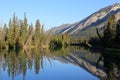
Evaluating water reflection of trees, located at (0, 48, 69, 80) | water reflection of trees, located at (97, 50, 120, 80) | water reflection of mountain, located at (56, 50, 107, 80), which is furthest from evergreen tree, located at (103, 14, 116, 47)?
water reflection of trees, located at (97, 50, 120, 80)

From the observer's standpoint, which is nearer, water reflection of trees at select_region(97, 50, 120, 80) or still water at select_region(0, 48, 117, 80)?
water reflection of trees at select_region(97, 50, 120, 80)

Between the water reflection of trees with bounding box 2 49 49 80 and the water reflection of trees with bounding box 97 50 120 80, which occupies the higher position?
the water reflection of trees with bounding box 2 49 49 80

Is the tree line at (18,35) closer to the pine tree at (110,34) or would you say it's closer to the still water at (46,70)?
the pine tree at (110,34)

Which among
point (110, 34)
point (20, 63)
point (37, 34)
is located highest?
→ point (37, 34)

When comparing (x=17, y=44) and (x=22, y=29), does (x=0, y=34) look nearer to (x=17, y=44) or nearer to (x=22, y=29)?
(x=17, y=44)

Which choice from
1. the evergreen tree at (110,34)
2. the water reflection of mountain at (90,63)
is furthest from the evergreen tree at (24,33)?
the water reflection of mountain at (90,63)

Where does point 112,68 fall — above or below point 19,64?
below

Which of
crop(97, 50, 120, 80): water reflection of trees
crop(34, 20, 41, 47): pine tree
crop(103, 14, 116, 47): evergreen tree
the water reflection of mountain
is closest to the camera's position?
crop(97, 50, 120, 80): water reflection of trees

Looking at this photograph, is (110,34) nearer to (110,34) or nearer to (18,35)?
(110,34)

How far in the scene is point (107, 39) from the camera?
392 ft

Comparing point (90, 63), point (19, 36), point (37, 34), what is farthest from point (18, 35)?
point (90, 63)

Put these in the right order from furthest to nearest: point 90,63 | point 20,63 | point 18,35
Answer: point 18,35 < point 90,63 < point 20,63

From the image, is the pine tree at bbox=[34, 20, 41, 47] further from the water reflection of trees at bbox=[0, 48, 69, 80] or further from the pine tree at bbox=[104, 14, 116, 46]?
the water reflection of trees at bbox=[0, 48, 69, 80]

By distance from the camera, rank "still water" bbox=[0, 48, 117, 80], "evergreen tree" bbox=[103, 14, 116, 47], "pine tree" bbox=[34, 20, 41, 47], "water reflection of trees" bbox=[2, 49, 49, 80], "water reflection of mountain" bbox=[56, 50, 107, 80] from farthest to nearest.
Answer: "pine tree" bbox=[34, 20, 41, 47], "evergreen tree" bbox=[103, 14, 116, 47], "water reflection of trees" bbox=[2, 49, 49, 80], "water reflection of mountain" bbox=[56, 50, 107, 80], "still water" bbox=[0, 48, 117, 80]
